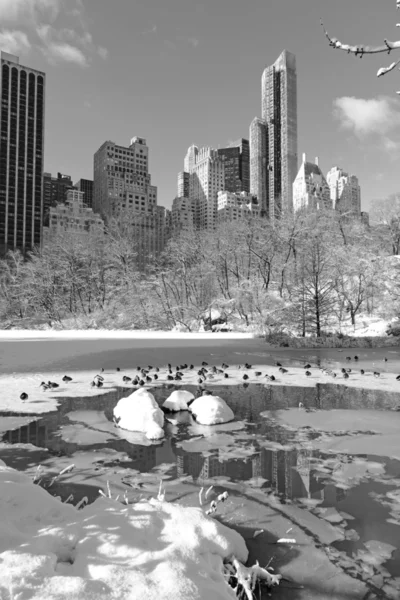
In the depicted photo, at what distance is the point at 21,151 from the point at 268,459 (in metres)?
188

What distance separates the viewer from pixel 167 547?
306cm

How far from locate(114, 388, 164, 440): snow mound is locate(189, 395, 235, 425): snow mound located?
2.91 ft

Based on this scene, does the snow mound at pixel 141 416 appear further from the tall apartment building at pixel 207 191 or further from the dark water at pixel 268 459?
the tall apartment building at pixel 207 191

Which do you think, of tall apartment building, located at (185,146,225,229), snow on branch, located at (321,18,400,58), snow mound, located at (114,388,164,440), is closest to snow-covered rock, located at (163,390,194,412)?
snow mound, located at (114,388,164,440)

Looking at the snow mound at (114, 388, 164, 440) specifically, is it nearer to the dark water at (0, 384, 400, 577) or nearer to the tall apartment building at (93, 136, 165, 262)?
the dark water at (0, 384, 400, 577)

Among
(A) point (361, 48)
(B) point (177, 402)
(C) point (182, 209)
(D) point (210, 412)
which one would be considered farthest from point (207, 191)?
(A) point (361, 48)

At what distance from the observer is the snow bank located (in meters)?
2.47

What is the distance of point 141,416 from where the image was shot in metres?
7.70

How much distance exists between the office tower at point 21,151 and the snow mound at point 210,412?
15972 cm

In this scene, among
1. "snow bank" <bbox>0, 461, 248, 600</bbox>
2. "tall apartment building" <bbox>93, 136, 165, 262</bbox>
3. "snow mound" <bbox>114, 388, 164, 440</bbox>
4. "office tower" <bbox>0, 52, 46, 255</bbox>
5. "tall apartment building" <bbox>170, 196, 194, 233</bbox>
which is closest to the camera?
"snow bank" <bbox>0, 461, 248, 600</bbox>

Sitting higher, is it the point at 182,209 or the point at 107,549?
the point at 182,209

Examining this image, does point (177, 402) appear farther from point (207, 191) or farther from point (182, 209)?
point (207, 191)

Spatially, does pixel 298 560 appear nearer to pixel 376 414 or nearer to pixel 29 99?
pixel 376 414

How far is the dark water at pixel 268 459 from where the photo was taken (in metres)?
4.34
